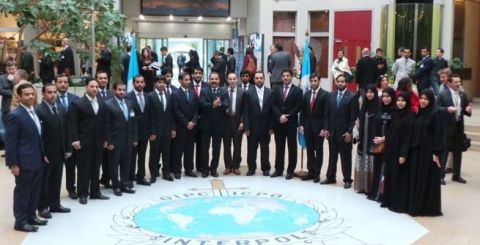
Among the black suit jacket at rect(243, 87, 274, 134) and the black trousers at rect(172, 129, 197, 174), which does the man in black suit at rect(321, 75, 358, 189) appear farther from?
the black trousers at rect(172, 129, 197, 174)

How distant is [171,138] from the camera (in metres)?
9.41

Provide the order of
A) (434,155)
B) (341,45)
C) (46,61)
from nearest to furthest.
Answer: (434,155)
(46,61)
(341,45)

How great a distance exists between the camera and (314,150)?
31.2 feet

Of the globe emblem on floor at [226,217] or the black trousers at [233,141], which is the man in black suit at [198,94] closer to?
the black trousers at [233,141]

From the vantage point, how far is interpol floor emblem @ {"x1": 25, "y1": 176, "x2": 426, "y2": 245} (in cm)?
645

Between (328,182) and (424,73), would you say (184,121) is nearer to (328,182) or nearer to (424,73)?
(328,182)

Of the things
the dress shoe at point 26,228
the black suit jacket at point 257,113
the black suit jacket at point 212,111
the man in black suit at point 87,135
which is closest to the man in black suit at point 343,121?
the black suit jacket at point 257,113

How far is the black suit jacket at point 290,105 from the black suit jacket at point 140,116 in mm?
2089

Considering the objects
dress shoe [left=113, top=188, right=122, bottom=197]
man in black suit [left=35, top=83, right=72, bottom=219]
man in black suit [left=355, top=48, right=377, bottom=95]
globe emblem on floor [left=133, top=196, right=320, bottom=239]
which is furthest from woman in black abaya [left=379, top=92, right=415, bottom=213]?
man in black suit [left=355, top=48, right=377, bottom=95]

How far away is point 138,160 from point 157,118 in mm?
719

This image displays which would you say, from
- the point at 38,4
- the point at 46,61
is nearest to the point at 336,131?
the point at 38,4

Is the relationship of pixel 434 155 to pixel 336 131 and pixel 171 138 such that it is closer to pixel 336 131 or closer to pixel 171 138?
pixel 336 131

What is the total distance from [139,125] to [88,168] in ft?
4.15

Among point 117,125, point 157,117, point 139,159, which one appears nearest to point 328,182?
point 157,117
